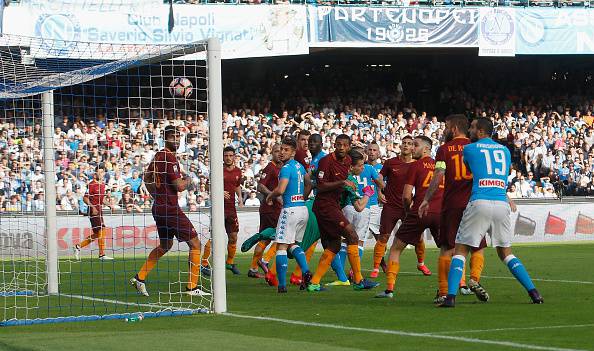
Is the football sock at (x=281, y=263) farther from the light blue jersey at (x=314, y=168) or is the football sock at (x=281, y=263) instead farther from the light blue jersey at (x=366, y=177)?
the light blue jersey at (x=366, y=177)

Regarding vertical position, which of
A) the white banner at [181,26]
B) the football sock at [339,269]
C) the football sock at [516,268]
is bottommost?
the football sock at [339,269]

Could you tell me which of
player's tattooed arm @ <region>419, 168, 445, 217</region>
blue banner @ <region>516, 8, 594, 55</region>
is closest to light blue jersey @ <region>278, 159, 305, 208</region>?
player's tattooed arm @ <region>419, 168, 445, 217</region>

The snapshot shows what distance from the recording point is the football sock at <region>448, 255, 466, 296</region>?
12039 mm

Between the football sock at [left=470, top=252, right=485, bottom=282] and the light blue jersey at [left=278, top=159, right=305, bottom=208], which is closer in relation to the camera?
the football sock at [left=470, top=252, right=485, bottom=282]

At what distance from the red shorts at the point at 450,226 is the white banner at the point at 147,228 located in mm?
6526

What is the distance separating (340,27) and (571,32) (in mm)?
8586

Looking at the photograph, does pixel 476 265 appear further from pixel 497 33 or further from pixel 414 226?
pixel 497 33

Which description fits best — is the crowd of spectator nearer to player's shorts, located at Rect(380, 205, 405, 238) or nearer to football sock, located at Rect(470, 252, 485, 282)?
player's shorts, located at Rect(380, 205, 405, 238)

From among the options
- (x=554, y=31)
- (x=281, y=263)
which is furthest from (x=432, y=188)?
(x=554, y=31)

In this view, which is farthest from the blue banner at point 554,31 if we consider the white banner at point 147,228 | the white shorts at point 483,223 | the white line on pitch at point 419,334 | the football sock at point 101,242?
the white line on pitch at point 419,334

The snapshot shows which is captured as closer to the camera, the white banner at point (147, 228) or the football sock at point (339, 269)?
the football sock at point (339, 269)

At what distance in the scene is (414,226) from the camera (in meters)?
14.1

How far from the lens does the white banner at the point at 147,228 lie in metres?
22.8

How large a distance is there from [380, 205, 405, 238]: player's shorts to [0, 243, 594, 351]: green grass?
2.82ft
